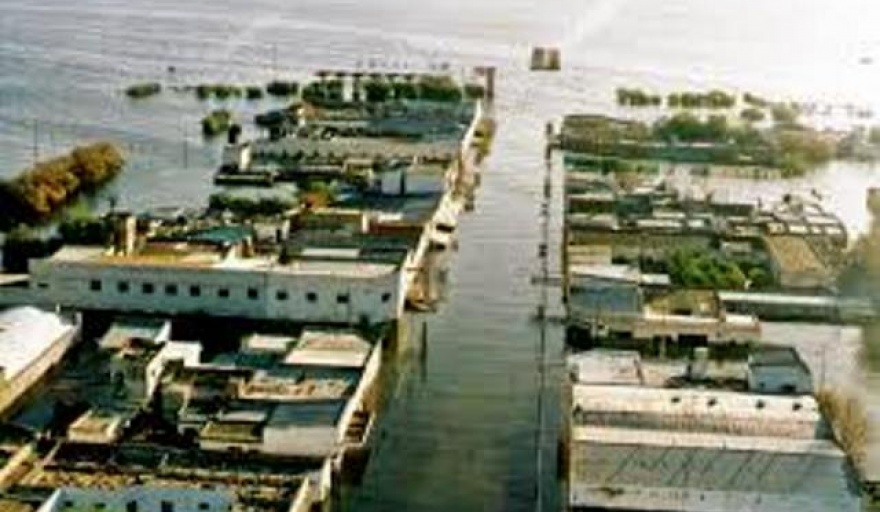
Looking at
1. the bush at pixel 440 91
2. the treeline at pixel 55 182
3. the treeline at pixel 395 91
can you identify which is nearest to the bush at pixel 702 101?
the treeline at pixel 395 91

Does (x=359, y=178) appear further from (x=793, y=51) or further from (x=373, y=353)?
(x=793, y=51)

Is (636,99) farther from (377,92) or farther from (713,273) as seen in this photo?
(713,273)

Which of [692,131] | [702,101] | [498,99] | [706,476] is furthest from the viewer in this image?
[498,99]

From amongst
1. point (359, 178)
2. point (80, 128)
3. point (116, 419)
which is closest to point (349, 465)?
point (116, 419)

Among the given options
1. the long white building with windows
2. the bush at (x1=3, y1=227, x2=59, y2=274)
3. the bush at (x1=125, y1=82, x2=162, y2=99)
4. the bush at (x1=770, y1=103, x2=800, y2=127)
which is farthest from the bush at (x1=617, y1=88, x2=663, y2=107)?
the long white building with windows

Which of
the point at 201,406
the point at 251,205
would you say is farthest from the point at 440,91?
the point at 201,406

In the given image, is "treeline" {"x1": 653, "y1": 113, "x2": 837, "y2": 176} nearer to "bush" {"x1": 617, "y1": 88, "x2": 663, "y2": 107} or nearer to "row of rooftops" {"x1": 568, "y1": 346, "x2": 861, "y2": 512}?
"bush" {"x1": 617, "y1": 88, "x2": 663, "y2": 107}
